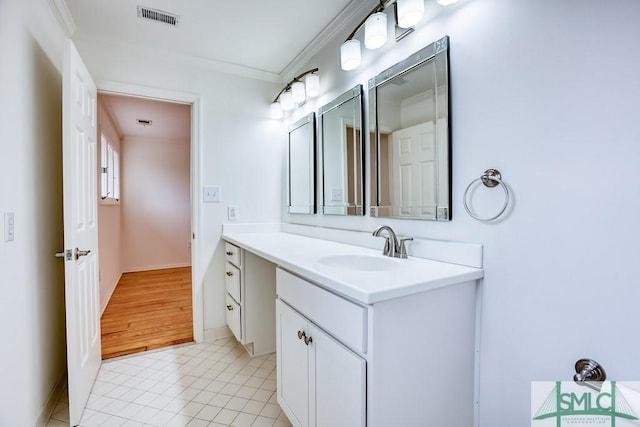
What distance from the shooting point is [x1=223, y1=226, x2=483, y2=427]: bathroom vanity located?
2.88ft

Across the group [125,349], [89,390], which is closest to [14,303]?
[89,390]

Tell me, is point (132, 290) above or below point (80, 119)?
below

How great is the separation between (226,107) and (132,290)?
272 centimetres

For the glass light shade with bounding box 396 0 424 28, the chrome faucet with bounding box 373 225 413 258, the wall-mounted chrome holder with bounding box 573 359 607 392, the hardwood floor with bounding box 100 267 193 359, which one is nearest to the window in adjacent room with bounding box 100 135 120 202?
the hardwood floor with bounding box 100 267 193 359

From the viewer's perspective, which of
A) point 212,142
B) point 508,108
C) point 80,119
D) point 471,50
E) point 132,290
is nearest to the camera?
point 508,108

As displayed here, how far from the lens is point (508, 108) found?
103cm

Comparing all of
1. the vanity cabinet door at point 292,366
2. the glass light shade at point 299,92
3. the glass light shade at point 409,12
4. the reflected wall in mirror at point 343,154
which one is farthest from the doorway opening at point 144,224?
the glass light shade at point 409,12

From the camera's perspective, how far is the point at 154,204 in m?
5.02

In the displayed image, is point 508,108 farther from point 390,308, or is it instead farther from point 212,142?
point 212,142

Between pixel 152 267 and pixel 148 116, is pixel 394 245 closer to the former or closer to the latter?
pixel 148 116

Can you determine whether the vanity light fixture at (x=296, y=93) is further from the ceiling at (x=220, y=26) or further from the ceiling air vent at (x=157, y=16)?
the ceiling air vent at (x=157, y=16)

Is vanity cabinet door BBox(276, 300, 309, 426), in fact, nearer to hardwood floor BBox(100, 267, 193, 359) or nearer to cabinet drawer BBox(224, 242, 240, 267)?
cabinet drawer BBox(224, 242, 240, 267)

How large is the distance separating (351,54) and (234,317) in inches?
73.1

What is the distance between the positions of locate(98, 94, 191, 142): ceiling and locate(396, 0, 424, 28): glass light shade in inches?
86.4
